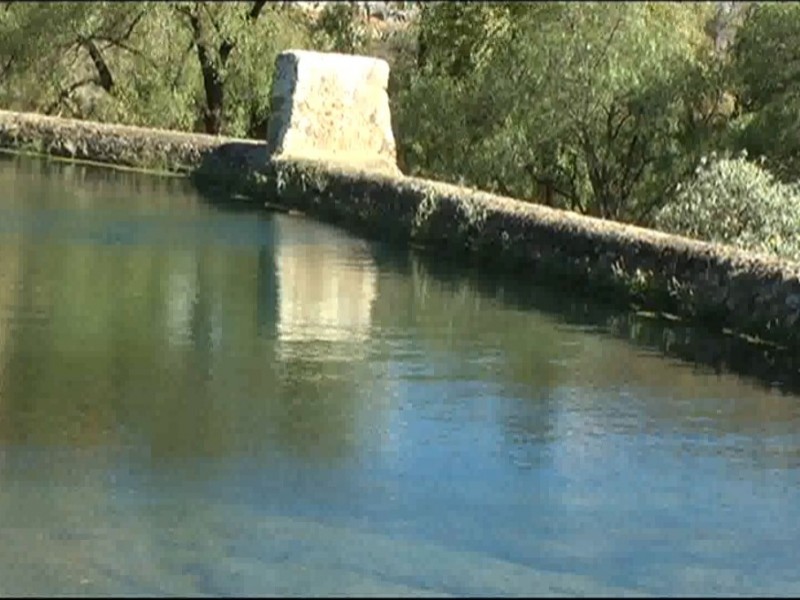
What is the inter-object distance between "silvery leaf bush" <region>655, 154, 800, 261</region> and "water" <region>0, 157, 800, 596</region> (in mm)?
1990

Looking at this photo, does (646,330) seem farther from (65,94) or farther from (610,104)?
(65,94)

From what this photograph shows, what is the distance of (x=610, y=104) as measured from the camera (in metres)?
20.8

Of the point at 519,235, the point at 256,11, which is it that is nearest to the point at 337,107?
the point at 256,11

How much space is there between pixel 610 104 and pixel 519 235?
517 centimetres

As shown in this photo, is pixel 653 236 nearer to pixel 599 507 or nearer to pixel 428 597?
pixel 599 507

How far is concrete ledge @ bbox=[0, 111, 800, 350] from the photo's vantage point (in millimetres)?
12703

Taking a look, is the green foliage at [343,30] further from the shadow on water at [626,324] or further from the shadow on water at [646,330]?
the shadow on water at [646,330]

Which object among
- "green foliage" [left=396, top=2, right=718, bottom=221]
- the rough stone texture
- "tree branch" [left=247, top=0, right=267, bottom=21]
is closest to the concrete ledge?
the rough stone texture

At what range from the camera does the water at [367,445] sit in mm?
6773

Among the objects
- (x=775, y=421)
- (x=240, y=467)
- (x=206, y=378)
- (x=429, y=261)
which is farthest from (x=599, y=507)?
(x=429, y=261)

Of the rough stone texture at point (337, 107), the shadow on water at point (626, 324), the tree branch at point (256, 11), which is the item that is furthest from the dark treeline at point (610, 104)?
the shadow on water at point (626, 324)

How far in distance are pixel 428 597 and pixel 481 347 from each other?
5.91 meters

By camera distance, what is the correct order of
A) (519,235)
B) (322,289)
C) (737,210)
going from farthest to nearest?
(519,235)
(737,210)
(322,289)

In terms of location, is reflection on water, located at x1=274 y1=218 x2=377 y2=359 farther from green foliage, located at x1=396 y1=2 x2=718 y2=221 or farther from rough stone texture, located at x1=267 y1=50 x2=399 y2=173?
rough stone texture, located at x1=267 y1=50 x2=399 y2=173
